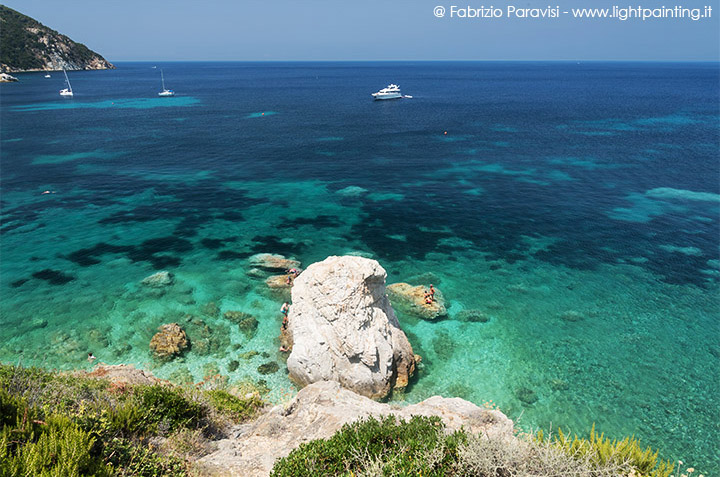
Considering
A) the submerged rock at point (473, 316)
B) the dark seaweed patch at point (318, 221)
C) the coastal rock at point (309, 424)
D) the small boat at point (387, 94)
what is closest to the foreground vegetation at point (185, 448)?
the coastal rock at point (309, 424)

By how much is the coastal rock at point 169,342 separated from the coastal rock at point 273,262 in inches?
358

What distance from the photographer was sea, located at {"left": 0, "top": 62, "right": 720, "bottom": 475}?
840 inches

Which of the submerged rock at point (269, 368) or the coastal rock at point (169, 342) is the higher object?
the coastal rock at point (169, 342)

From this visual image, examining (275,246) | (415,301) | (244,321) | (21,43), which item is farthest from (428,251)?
(21,43)

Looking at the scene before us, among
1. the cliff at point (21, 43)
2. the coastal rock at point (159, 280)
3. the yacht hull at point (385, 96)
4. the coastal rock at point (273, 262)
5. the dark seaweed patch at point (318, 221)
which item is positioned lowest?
the coastal rock at point (159, 280)

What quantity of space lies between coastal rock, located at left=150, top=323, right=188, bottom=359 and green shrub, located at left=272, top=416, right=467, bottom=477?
50.9 ft

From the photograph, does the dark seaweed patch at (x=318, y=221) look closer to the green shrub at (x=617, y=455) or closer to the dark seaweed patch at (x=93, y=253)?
the dark seaweed patch at (x=93, y=253)

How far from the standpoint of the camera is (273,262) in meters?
32.1

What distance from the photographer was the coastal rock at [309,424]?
11.0 meters

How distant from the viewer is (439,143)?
69750 millimetres

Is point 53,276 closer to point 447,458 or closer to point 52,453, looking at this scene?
point 52,453

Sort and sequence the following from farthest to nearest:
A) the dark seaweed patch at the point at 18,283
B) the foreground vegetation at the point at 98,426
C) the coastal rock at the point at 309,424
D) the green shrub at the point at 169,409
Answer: the dark seaweed patch at the point at 18,283
the green shrub at the point at 169,409
the coastal rock at the point at 309,424
the foreground vegetation at the point at 98,426

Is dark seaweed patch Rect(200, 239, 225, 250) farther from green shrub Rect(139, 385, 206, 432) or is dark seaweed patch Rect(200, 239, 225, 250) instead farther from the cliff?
the cliff

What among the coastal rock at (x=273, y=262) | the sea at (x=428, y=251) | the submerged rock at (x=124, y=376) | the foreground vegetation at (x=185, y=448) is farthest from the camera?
the coastal rock at (x=273, y=262)
